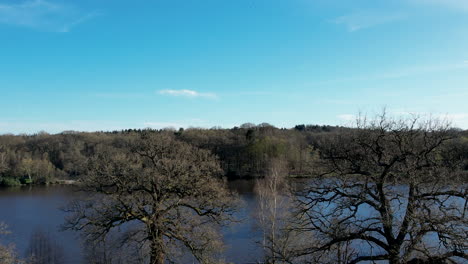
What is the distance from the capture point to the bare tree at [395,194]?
6039 mm

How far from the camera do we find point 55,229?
24.3 meters

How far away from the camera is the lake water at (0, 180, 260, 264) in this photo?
1973 cm

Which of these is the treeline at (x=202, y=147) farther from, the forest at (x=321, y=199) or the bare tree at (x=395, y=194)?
the bare tree at (x=395, y=194)

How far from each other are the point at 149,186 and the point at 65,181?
47.4 metres

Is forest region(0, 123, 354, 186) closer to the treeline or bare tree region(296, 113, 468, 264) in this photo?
the treeline

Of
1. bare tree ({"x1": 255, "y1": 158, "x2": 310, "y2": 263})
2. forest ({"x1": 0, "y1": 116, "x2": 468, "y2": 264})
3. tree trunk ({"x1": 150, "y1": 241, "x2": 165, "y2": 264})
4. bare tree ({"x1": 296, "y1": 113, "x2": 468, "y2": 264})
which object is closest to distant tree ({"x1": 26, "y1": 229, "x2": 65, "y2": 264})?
forest ({"x1": 0, "y1": 116, "x2": 468, "y2": 264})

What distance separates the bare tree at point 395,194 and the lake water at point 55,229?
8860mm

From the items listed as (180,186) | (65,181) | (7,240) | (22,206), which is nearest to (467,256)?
(180,186)

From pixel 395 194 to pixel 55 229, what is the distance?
77.1ft

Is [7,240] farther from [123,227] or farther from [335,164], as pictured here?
[335,164]

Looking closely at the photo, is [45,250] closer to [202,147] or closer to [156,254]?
[156,254]

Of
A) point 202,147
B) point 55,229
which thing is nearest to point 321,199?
point 55,229

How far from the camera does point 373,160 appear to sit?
7.20 meters

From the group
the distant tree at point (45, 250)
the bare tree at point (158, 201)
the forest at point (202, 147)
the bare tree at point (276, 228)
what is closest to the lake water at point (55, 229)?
the distant tree at point (45, 250)
